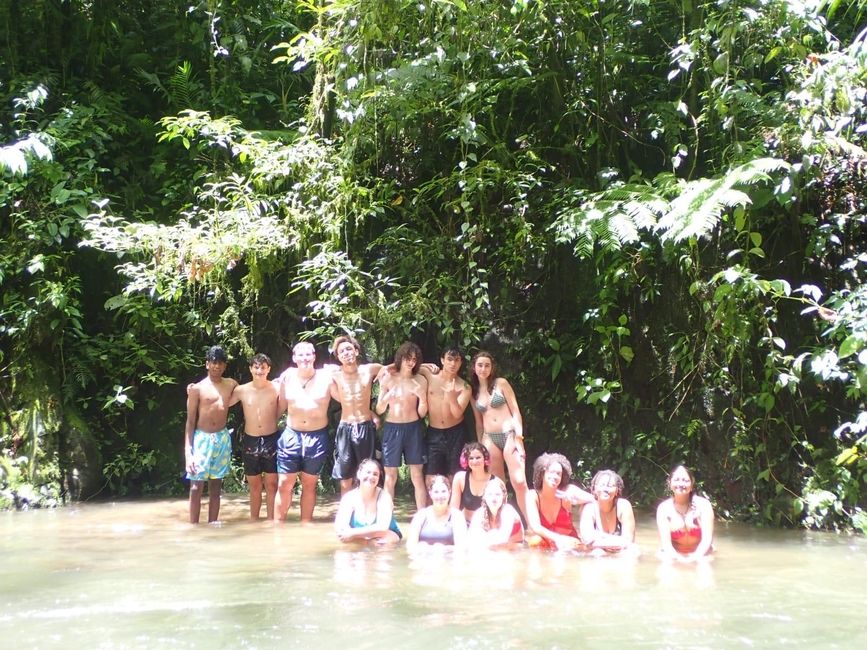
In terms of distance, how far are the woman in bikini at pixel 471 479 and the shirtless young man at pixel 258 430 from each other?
6.14 ft

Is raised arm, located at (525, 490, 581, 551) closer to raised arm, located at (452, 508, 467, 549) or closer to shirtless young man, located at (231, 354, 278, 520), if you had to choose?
raised arm, located at (452, 508, 467, 549)

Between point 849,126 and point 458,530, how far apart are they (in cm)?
441

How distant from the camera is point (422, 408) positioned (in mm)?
7328

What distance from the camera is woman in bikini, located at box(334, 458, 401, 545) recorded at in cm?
625

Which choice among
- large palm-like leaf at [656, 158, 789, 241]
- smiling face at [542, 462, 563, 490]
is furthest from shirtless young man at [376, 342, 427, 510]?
large palm-like leaf at [656, 158, 789, 241]

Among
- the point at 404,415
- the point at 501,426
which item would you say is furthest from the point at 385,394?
the point at 501,426

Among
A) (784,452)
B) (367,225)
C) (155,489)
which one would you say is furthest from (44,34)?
(784,452)

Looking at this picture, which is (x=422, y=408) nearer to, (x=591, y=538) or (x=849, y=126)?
(x=591, y=538)

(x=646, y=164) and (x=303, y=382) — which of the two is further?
(x=646, y=164)

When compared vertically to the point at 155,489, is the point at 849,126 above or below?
above

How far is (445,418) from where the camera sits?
7363 millimetres

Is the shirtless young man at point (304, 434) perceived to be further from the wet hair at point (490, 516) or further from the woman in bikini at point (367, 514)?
Result: the wet hair at point (490, 516)

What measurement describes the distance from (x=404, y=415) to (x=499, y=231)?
2.14 meters

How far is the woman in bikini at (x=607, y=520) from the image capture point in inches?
232
